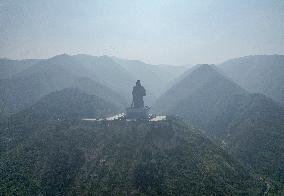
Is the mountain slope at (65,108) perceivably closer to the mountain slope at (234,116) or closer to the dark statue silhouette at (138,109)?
the dark statue silhouette at (138,109)

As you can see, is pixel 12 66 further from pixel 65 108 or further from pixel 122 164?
pixel 122 164

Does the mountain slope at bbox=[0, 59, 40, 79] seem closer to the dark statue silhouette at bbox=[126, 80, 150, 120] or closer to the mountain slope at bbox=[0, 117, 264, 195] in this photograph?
the mountain slope at bbox=[0, 117, 264, 195]

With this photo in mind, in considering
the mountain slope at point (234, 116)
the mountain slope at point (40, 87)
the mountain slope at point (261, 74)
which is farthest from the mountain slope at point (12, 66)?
the mountain slope at point (261, 74)

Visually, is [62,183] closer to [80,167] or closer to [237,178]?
[80,167]

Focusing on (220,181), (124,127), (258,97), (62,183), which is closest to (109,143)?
(124,127)

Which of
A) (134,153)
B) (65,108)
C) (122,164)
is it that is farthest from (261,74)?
(122,164)

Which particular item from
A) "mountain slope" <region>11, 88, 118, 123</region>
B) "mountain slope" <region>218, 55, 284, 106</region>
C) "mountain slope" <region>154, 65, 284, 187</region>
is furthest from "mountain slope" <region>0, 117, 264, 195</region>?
"mountain slope" <region>218, 55, 284, 106</region>

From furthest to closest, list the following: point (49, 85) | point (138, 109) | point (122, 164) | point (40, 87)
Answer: point (49, 85)
point (40, 87)
point (138, 109)
point (122, 164)

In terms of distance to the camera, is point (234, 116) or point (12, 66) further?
point (12, 66)
